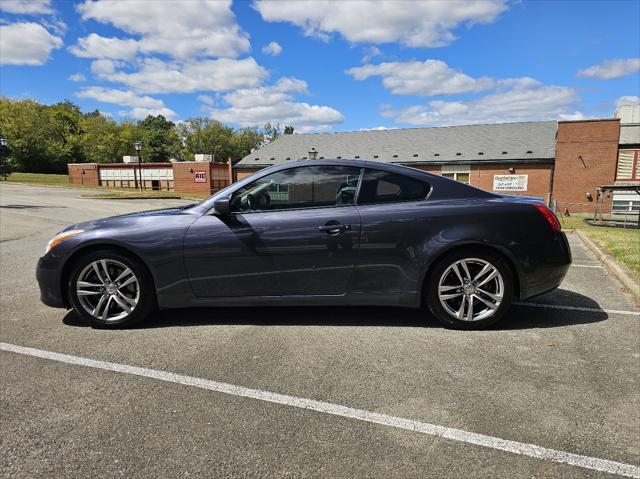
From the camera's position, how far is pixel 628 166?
30.5 meters

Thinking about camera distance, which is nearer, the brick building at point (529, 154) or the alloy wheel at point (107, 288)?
the alloy wheel at point (107, 288)

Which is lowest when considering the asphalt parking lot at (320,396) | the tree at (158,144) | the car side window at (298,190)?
the asphalt parking lot at (320,396)

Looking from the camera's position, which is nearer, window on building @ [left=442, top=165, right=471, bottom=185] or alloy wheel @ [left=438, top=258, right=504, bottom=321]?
alloy wheel @ [left=438, top=258, right=504, bottom=321]

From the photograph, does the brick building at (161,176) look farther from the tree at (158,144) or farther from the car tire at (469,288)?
the car tire at (469,288)

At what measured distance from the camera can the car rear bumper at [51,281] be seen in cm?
410

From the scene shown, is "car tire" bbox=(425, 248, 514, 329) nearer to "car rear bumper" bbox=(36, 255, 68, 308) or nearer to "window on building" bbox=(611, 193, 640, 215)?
"car rear bumper" bbox=(36, 255, 68, 308)

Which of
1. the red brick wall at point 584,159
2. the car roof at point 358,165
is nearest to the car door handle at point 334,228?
the car roof at point 358,165

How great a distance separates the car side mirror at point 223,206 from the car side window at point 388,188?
3.89 ft

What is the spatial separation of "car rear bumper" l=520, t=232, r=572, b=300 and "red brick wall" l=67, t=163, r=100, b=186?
5691 centimetres

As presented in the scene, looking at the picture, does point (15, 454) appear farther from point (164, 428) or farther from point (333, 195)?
point (333, 195)

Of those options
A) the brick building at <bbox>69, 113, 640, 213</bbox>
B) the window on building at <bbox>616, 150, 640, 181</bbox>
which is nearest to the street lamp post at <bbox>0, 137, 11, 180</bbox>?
the brick building at <bbox>69, 113, 640, 213</bbox>

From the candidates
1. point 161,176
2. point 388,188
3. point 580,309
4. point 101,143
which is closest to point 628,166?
point 580,309

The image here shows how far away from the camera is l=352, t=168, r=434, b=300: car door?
3943 mm

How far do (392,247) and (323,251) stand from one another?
615 mm
